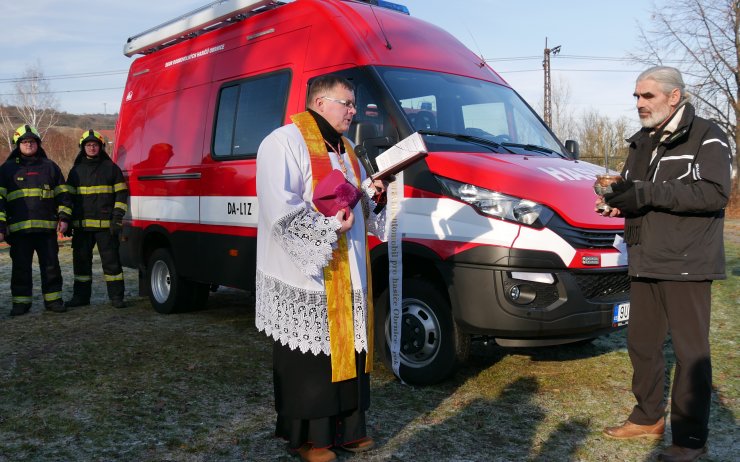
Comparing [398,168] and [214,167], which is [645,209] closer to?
[398,168]

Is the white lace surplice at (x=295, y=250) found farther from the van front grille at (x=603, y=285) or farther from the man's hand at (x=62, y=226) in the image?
the man's hand at (x=62, y=226)

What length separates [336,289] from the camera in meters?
3.39

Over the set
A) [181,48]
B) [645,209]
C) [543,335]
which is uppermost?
[181,48]

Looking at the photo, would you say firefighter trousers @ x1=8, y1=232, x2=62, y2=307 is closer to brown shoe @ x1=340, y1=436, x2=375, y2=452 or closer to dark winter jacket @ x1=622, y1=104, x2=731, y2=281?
brown shoe @ x1=340, y1=436, x2=375, y2=452

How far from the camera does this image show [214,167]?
6.27 m

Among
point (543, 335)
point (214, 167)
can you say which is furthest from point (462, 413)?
point (214, 167)

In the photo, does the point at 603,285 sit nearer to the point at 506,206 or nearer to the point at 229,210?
the point at 506,206

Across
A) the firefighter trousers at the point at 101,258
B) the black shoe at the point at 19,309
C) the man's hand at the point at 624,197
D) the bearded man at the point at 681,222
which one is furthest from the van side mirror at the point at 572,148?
the black shoe at the point at 19,309

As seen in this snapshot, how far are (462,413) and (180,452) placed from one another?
1.67m

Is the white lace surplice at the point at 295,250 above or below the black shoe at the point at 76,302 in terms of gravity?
above

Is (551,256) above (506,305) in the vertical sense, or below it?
above

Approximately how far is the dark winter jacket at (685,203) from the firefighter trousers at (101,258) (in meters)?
6.20

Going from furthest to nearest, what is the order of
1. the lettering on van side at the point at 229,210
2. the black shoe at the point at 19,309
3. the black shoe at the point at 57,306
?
the black shoe at the point at 57,306, the black shoe at the point at 19,309, the lettering on van side at the point at 229,210

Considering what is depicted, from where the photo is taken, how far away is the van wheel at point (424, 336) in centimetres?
449
